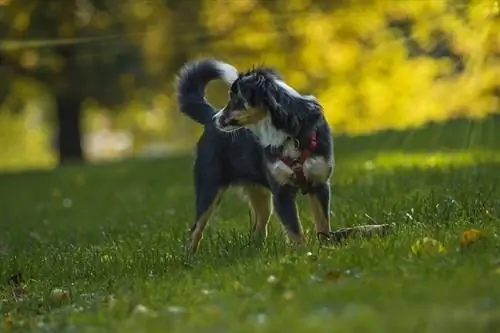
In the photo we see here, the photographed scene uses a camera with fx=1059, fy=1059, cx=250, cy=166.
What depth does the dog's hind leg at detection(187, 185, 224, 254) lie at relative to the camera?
818 centimetres

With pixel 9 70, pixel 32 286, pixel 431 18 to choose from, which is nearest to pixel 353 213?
pixel 32 286

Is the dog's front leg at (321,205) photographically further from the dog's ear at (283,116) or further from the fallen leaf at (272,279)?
the fallen leaf at (272,279)

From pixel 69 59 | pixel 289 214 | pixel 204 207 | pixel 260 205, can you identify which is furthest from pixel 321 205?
pixel 69 59

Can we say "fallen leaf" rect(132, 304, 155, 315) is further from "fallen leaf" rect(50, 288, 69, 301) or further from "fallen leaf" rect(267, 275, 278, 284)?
"fallen leaf" rect(50, 288, 69, 301)

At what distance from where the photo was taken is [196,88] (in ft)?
28.0

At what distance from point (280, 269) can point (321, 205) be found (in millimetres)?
1832

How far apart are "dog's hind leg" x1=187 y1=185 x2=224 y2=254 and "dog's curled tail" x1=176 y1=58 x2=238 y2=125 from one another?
544mm

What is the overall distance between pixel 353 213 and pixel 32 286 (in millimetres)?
2682

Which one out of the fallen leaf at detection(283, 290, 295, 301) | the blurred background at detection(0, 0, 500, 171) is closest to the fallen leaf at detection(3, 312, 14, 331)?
the fallen leaf at detection(283, 290, 295, 301)

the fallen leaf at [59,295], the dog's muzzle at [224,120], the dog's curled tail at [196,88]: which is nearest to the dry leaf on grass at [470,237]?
the dog's muzzle at [224,120]

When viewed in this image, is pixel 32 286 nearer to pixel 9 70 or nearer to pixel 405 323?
pixel 405 323

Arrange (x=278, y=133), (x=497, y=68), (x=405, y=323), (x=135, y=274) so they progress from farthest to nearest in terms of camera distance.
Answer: (x=497, y=68), (x=278, y=133), (x=135, y=274), (x=405, y=323)

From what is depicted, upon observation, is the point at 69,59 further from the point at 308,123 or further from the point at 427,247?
the point at 427,247

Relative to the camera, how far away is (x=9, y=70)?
24.4 m
